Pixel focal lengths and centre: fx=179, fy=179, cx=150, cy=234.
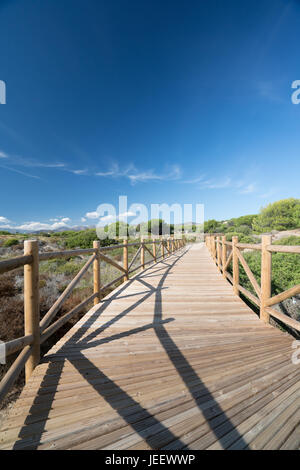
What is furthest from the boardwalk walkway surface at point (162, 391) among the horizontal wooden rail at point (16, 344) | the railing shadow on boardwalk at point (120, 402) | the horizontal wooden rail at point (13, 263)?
the horizontal wooden rail at point (13, 263)

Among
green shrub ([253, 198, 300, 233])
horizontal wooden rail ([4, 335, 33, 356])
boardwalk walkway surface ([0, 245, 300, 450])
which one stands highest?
green shrub ([253, 198, 300, 233])

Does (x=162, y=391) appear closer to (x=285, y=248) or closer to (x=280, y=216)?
(x=285, y=248)

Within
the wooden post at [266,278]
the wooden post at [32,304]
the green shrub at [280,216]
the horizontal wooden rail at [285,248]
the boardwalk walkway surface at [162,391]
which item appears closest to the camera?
the boardwalk walkway surface at [162,391]

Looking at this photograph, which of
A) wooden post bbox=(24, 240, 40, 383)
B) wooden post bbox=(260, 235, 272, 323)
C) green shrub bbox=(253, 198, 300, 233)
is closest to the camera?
wooden post bbox=(24, 240, 40, 383)

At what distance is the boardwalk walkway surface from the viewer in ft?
3.58

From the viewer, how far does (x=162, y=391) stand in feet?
4.64

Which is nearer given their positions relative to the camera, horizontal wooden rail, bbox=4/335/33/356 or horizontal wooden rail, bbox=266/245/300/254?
horizontal wooden rail, bbox=4/335/33/356

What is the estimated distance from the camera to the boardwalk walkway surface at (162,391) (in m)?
1.09

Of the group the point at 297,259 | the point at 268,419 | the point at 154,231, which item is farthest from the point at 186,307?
the point at 154,231

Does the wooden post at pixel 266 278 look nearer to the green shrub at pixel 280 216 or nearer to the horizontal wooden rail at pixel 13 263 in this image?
the horizontal wooden rail at pixel 13 263

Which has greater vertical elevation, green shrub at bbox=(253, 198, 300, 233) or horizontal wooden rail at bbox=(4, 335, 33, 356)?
green shrub at bbox=(253, 198, 300, 233)

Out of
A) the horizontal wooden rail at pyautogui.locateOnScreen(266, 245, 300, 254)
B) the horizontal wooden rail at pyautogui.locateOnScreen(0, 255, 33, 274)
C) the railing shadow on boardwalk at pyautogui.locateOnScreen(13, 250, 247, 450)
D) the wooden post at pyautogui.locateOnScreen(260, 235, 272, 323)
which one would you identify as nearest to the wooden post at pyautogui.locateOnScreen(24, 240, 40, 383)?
the horizontal wooden rail at pyautogui.locateOnScreen(0, 255, 33, 274)

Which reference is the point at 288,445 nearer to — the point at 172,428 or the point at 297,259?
the point at 172,428

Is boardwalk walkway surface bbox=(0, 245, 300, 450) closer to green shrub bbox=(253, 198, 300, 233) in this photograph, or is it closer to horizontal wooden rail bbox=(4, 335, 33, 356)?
horizontal wooden rail bbox=(4, 335, 33, 356)
